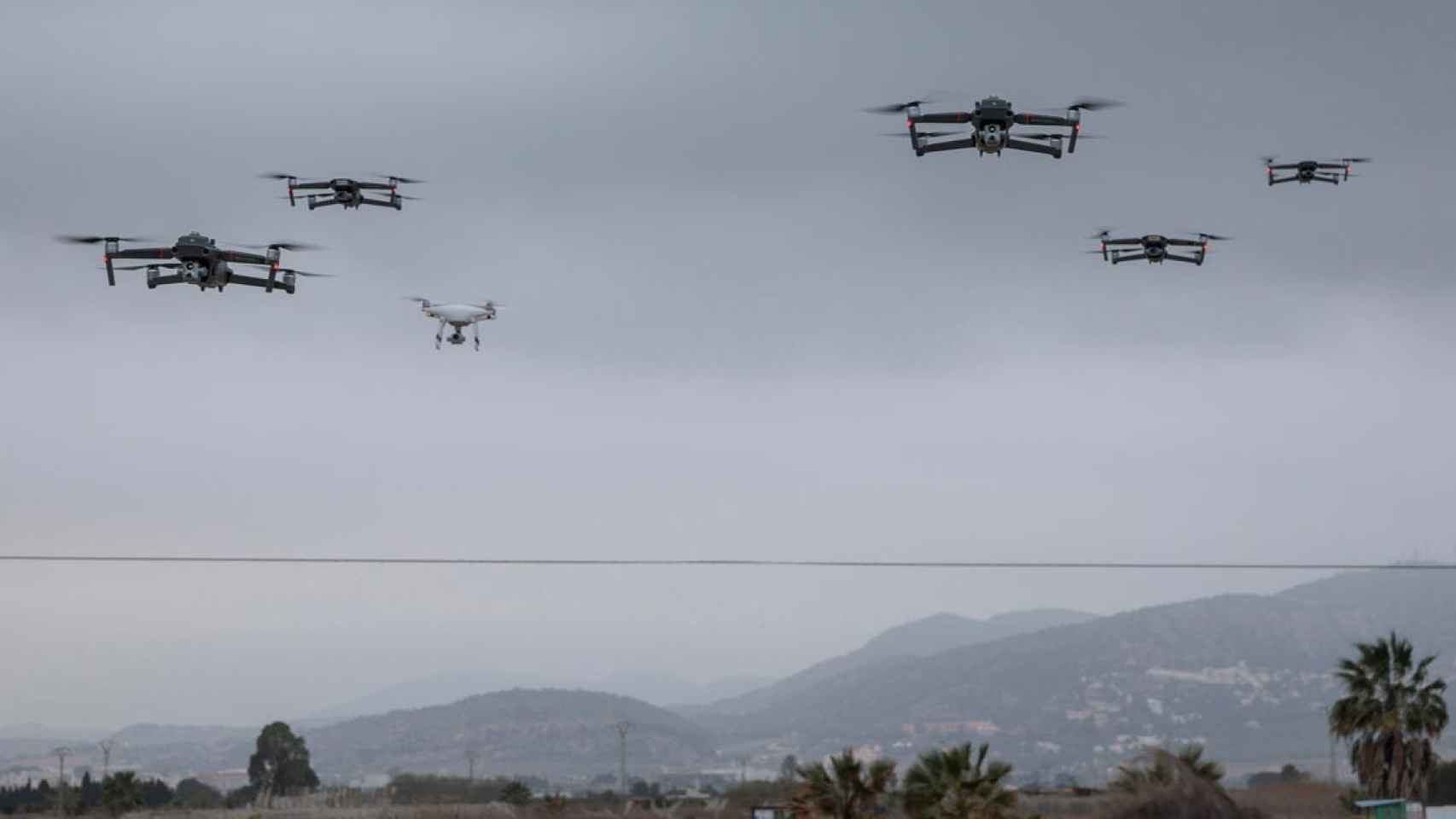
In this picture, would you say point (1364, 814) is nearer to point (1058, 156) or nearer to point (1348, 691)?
point (1348, 691)

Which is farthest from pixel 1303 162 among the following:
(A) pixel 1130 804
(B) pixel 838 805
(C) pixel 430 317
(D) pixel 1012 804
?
(A) pixel 1130 804

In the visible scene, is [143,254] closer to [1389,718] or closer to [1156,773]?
[1156,773]

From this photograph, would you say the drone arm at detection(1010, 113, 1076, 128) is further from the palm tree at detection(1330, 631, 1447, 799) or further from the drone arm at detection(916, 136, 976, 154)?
the palm tree at detection(1330, 631, 1447, 799)

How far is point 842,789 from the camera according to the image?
11981 cm

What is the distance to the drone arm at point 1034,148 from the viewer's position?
3401 inches

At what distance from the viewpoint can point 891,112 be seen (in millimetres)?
90688

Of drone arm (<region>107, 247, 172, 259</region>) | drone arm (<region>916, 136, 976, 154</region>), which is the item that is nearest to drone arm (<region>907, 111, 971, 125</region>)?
drone arm (<region>916, 136, 976, 154</region>)

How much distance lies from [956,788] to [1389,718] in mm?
47429

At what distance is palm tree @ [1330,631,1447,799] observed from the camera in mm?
143125

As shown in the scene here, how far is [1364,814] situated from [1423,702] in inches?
664

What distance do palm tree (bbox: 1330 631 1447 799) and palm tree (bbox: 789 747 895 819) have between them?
4229cm

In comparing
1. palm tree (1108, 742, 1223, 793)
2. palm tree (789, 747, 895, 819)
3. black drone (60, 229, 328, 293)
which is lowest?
palm tree (789, 747, 895, 819)

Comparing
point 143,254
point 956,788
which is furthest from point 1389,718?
point 143,254

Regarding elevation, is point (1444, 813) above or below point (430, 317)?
below
